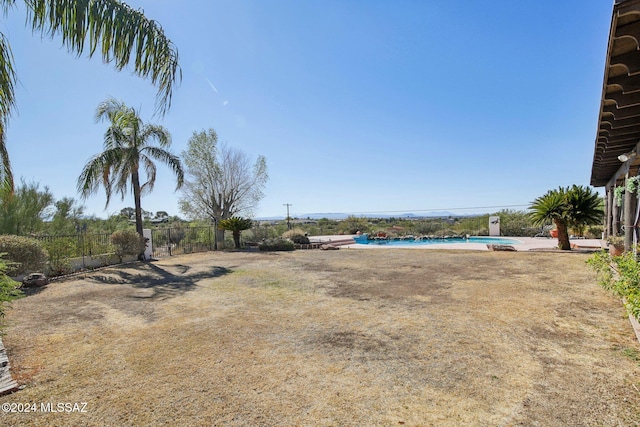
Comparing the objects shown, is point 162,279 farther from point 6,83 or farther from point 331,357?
point 331,357

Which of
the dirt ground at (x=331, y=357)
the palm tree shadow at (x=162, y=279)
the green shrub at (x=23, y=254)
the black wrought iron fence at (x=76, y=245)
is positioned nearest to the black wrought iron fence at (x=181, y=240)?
the black wrought iron fence at (x=76, y=245)

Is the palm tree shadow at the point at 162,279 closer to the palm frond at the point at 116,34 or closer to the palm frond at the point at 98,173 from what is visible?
the palm frond at the point at 98,173

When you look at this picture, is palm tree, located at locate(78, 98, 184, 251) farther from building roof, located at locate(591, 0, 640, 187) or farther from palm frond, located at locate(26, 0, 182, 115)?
building roof, located at locate(591, 0, 640, 187)

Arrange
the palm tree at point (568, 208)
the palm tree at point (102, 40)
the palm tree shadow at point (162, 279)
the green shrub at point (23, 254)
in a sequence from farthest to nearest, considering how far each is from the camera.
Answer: the palm tree at point (568, 208)
the green shrub at point (23, 254)
the palm tree shadow at point (162, 279)
the palm tree at point (102, 40)

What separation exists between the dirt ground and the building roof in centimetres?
293

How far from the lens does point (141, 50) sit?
329 centimetres

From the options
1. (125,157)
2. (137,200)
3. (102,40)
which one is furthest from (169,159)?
(102,40)

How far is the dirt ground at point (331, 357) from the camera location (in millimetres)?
2072

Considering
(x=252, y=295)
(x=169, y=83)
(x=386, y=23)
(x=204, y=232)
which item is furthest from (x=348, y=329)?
(x=204, y=232)

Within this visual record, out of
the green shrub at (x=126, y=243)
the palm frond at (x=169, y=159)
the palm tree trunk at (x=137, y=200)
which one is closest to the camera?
the green shrub at (x=126, y=243)

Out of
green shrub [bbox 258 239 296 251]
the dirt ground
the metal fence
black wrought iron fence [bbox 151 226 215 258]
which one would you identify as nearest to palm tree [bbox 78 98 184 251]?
the metal fence

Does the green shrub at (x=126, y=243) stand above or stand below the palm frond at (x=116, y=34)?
below

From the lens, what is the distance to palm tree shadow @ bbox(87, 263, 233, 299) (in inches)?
249

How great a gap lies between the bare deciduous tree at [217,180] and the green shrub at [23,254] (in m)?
11.1
